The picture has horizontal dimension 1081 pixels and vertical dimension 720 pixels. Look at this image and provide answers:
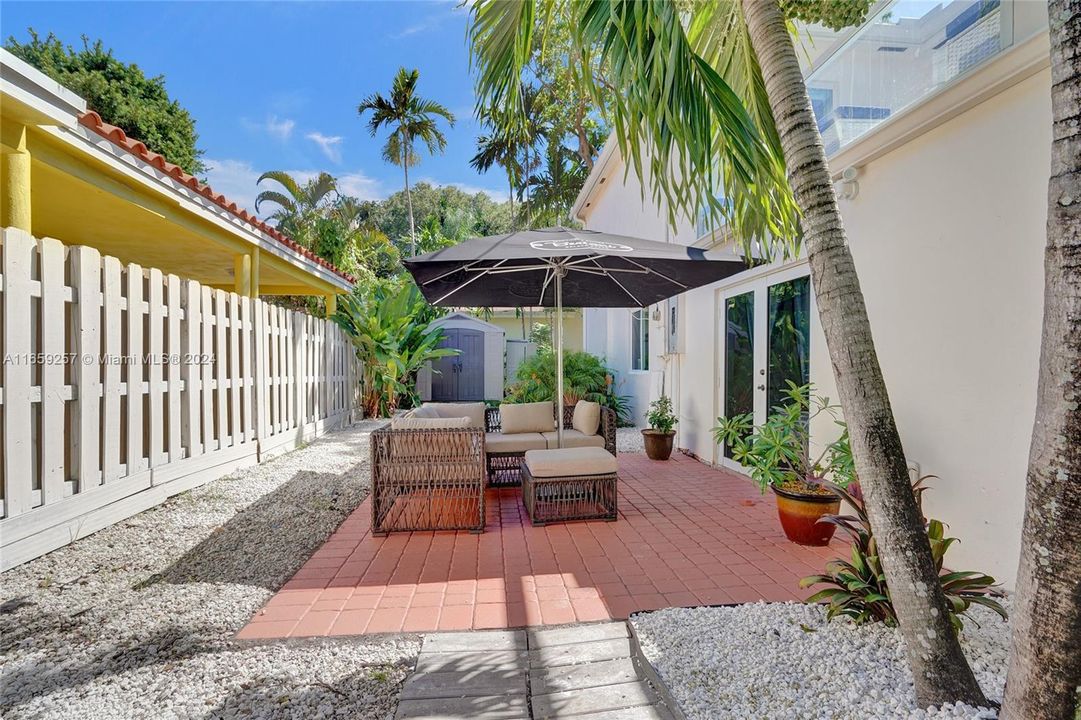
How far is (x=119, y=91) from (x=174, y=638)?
25930 millimetres

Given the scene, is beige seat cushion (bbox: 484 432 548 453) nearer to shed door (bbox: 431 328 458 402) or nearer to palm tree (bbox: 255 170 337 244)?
shed door (bbox: 431 328 458 402)

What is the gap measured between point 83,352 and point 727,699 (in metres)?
4.68

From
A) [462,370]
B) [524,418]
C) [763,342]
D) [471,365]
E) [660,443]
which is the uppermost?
[763,342]

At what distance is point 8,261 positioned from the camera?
3387 millimetres

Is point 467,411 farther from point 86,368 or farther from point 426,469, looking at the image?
point 86,368

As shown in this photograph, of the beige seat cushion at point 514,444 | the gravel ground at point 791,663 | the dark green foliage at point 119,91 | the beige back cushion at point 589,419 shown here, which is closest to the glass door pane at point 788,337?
the beige back cushion at point 589,419

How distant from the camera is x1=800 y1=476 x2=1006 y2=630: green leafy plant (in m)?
2.36

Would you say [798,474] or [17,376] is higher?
[17,376]

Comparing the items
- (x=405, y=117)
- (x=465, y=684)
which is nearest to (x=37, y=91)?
(x=465, y=684)

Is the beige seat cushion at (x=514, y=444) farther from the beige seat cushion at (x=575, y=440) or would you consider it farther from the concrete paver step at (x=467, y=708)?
the concrete paver step at (x=467, y=708)

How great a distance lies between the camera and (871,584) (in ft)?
8.41

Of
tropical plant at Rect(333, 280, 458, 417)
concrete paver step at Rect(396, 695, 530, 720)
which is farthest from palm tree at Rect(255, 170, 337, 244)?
concrete paver step at Rect(396, 695, 530, 720)

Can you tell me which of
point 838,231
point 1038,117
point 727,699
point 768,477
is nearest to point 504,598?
point 727,699

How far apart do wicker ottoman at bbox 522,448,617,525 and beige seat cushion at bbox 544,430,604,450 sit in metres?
0.98
